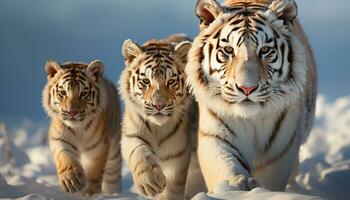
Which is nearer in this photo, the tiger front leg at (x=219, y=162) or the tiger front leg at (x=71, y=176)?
the tiger front leg at (x=219, y=162)

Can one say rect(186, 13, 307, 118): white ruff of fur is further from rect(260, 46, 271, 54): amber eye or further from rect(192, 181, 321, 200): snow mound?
rect(192, 181, 321, 200): snow mound

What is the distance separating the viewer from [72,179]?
5734 millimetres

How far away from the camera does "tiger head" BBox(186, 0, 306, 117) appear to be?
4387 mm

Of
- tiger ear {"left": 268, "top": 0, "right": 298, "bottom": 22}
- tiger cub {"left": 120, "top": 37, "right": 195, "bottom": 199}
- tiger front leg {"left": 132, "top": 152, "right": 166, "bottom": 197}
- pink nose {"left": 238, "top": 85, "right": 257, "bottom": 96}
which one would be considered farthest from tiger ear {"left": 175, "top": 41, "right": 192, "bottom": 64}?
pink nose {"left": 238, "top": 85, "right": 257, "bottom": 96}

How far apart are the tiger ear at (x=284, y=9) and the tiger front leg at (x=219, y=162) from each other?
883 millimetres

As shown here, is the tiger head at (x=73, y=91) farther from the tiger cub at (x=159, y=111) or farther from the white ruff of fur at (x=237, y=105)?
the white ruff of fur at (x=237, y=105)

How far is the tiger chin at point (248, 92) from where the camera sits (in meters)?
4.46

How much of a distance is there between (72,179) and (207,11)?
1.81m

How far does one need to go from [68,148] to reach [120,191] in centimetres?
101

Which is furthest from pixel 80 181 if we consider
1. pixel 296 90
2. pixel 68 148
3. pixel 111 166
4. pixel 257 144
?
pixel 296 90

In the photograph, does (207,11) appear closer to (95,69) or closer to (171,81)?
(171,81)

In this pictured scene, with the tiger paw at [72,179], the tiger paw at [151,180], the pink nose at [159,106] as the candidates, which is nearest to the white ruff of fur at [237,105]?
the pink nose at [159,106]

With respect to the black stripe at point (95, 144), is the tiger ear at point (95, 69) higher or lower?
higher

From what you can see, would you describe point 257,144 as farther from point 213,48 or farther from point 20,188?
point 20,188
